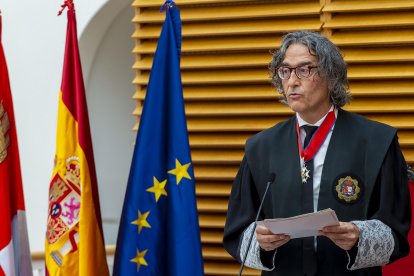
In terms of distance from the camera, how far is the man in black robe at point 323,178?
3385 mm

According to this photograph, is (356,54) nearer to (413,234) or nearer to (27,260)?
(413,234)

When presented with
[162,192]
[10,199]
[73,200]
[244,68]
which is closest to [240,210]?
[162,192]

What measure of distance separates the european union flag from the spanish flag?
14cm

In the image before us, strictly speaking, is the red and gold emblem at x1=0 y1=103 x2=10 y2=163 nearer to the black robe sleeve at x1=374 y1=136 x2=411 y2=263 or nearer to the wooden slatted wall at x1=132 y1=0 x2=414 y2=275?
the wooden slatted wall at x1=132 y1=0 x2=414 y2=275

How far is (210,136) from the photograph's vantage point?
5020 millimetres

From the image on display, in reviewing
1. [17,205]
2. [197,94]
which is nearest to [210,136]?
[197,94]

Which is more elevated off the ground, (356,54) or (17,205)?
(356,54)

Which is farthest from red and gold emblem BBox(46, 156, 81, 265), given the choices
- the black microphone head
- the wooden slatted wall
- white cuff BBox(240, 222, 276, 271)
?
the black microphone head

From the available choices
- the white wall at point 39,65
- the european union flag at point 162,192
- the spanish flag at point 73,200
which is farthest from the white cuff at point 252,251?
the white wall at point 39,65

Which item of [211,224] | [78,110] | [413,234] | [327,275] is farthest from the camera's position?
[211,224]

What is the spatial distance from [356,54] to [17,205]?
5.70 feet

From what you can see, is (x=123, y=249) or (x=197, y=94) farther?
(x=197, y=94)

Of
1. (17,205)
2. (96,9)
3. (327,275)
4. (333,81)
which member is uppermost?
(96,9)

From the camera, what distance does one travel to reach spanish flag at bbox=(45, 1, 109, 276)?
14.4ft
